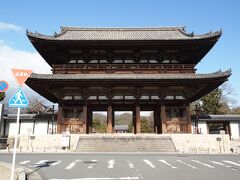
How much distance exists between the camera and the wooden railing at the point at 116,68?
22844 millimetres

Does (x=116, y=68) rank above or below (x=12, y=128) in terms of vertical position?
above

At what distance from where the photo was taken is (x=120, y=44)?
2241 cm

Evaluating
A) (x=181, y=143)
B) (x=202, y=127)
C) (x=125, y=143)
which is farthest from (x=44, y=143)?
(x=202, y=127)

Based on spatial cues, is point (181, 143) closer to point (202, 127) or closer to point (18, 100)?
point (202, 127)

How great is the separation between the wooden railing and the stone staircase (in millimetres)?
7124

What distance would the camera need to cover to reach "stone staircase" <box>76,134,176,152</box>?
18.2 meters

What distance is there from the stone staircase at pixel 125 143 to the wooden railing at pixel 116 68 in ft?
23.4

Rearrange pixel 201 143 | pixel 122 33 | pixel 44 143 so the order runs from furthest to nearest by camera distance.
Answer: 1. pixel 122 33
2. pixel 44 143
3. pixel 201 143

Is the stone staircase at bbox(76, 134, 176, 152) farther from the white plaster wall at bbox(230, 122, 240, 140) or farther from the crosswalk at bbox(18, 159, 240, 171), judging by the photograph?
the white plaster wall at bbox(230, 122, 240, 140)

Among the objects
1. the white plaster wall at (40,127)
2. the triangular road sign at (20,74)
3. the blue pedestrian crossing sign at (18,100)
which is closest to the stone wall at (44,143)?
the white plaster wall at (40,127)

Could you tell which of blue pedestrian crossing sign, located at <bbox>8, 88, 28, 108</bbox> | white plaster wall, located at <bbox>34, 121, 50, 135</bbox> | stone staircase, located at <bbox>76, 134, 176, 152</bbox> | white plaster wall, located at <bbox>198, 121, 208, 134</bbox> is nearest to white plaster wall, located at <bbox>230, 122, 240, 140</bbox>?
white plaster wall, located at <bbox>198, 121, 208, 134</bbox>

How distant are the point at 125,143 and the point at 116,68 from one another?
816cm

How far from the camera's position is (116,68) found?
23.0 meters

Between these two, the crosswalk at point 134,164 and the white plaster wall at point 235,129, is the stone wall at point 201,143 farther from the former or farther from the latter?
the white plaster wall at point 235,129
